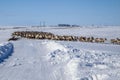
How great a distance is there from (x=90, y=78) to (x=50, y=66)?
4.33m

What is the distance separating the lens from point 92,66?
37.9 ft

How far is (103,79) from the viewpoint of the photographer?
28.0 ft

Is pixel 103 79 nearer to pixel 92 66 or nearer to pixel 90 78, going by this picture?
pixel 90 78

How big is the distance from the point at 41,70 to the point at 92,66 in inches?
92.7

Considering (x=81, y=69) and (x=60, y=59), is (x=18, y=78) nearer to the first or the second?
(x=81, y=69)

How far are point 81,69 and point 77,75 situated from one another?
114 centimetres

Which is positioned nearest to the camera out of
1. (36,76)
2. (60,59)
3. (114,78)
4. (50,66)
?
(114,78)

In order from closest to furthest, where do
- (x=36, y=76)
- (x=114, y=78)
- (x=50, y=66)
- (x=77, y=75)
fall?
(x=114, y=78)
(x=77, y=75)
(x=36, y=76)
(x=50, y=66)

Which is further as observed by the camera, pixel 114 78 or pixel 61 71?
pixel 61 71

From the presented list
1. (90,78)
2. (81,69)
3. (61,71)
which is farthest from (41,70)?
(90,78)

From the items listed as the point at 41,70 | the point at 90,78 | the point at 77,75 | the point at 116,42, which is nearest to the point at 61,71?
the point at 41,70

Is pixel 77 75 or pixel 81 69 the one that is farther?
pixel 81 69

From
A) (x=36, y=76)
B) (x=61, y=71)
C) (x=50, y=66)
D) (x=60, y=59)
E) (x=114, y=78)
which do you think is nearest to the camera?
(x=114, y=78)

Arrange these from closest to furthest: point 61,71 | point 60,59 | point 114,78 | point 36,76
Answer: point 114,78 → point 36,76 → point 61,71 → point 60,59
